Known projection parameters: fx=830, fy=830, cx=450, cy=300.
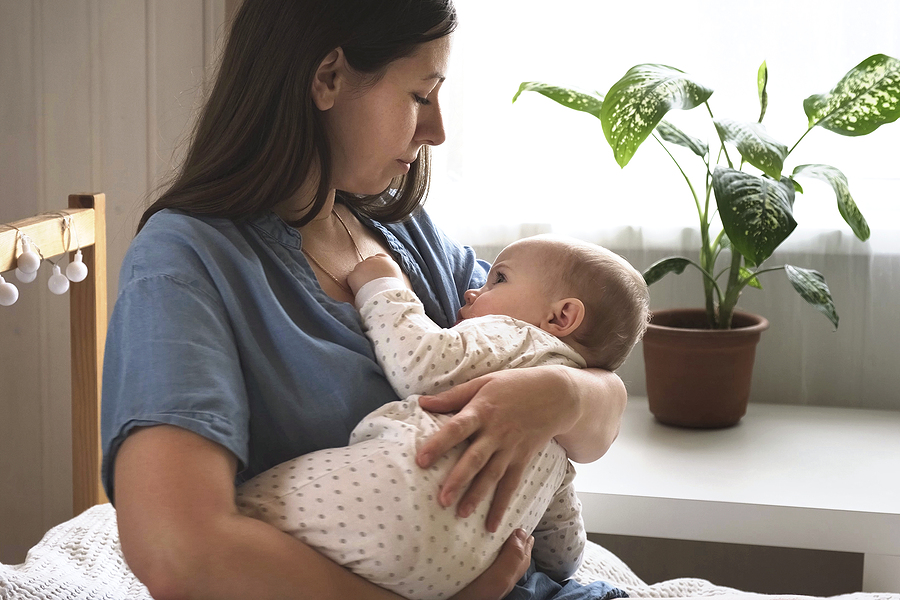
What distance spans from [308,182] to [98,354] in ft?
2.38

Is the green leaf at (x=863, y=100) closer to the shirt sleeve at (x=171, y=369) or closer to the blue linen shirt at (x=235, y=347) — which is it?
the blue linen shirt at (x=235, y=347)

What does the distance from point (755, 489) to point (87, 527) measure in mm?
1121

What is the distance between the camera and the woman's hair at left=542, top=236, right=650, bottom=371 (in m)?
1.12

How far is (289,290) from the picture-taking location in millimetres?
985

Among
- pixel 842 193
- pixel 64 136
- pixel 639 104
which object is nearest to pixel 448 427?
pixel 639 104

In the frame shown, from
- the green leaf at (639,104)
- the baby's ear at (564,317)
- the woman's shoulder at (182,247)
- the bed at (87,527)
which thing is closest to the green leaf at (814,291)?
the green leaf at (639,104)

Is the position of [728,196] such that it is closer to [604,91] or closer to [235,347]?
[604,91]

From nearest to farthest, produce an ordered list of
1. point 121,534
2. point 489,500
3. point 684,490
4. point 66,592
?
point 121,534 → point 489,500 → point 66,592 → point 684,490

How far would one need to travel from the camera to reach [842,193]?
1636 mm

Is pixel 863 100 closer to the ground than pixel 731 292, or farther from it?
farther from it

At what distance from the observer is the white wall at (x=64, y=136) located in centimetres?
197

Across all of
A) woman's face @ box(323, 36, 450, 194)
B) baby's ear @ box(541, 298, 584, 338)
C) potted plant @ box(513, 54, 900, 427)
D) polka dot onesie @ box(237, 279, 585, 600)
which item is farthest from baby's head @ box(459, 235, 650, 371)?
potted plant @ box(513, 54, 900, 427)

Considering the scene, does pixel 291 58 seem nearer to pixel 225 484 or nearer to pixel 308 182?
pixel 308 182

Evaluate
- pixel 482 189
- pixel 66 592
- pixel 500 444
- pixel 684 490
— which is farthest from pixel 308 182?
pixel 482 189
